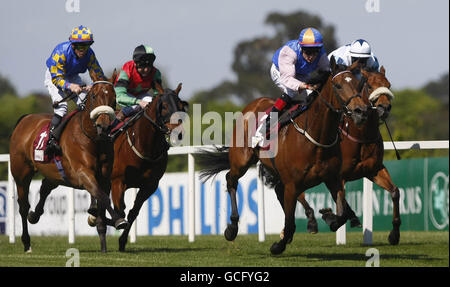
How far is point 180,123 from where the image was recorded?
28.6 feet

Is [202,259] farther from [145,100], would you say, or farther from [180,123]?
[145,100]

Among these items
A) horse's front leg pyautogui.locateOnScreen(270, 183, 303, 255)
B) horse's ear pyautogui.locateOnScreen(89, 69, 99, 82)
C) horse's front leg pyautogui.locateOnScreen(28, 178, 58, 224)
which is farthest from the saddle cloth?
horse's front leg pyautogui.locateOnScreen(270, 183, 303, 255)

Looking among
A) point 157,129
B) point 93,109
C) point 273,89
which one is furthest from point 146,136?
point 273,89

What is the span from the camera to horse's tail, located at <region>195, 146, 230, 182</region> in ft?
33.3

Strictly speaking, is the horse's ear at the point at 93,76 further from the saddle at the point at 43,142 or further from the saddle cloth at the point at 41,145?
the saddle cloth at the point at 41,145

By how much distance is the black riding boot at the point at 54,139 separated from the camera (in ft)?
29.6

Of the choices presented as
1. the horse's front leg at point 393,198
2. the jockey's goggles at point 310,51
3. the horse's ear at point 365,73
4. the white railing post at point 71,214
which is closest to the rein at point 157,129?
the jockey's goggles at point 310,51

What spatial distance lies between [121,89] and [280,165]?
2.14m

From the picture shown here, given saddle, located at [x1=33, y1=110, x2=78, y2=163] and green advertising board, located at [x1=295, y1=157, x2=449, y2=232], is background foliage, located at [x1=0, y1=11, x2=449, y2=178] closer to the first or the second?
green advertising board, located at [x1=295, y1=157, x2=449, y2=232]

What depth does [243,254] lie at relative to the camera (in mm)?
8977

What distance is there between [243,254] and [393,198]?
5.44 feet

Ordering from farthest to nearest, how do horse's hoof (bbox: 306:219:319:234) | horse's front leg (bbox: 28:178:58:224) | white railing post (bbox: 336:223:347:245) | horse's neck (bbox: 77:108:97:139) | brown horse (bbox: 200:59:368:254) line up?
white railing post (bbox: 336:223:347:245)
horse's front leg (bbox: 28:178:58:224)
horse's hoof (bbox: 306:219:319:234)
horse's neck (bbox: 77:108:97:139)
brown horse (bbox: 200:59:368:254)

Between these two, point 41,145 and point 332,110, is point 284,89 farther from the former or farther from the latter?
point 41,145
